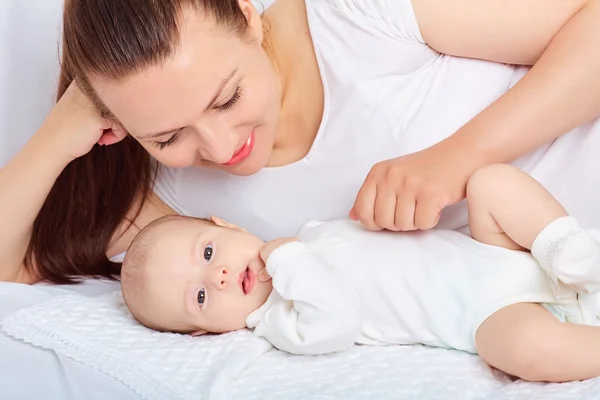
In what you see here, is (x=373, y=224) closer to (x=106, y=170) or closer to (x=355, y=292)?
(x=355, y=292)

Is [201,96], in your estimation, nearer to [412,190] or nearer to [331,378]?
[412,190]

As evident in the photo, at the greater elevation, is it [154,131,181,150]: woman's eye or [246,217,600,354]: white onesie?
[154,131,181,150]: woman's eye

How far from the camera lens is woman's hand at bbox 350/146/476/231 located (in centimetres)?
152

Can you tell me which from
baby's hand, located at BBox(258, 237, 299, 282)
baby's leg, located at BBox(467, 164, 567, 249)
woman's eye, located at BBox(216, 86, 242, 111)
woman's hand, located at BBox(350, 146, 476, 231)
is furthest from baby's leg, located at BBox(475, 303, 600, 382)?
woman's eye, located at BBox(216, 86, 242, 111)

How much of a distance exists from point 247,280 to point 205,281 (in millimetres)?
83

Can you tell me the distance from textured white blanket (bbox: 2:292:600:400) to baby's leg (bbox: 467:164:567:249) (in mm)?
223

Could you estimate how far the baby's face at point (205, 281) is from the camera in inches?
62.4

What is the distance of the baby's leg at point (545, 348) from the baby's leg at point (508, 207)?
6.2 inches

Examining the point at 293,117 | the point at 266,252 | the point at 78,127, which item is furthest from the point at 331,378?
the point at 78,127

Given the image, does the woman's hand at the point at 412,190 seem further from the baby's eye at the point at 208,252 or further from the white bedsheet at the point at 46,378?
the white bedsheet at the point at 46,378

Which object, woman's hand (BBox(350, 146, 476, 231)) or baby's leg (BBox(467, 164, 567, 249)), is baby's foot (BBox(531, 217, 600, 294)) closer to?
baby's leg (BBox(467, 164, 567, 249))

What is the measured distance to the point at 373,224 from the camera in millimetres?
1569

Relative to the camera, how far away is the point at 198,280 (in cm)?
160

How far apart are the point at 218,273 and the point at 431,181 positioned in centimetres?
43
